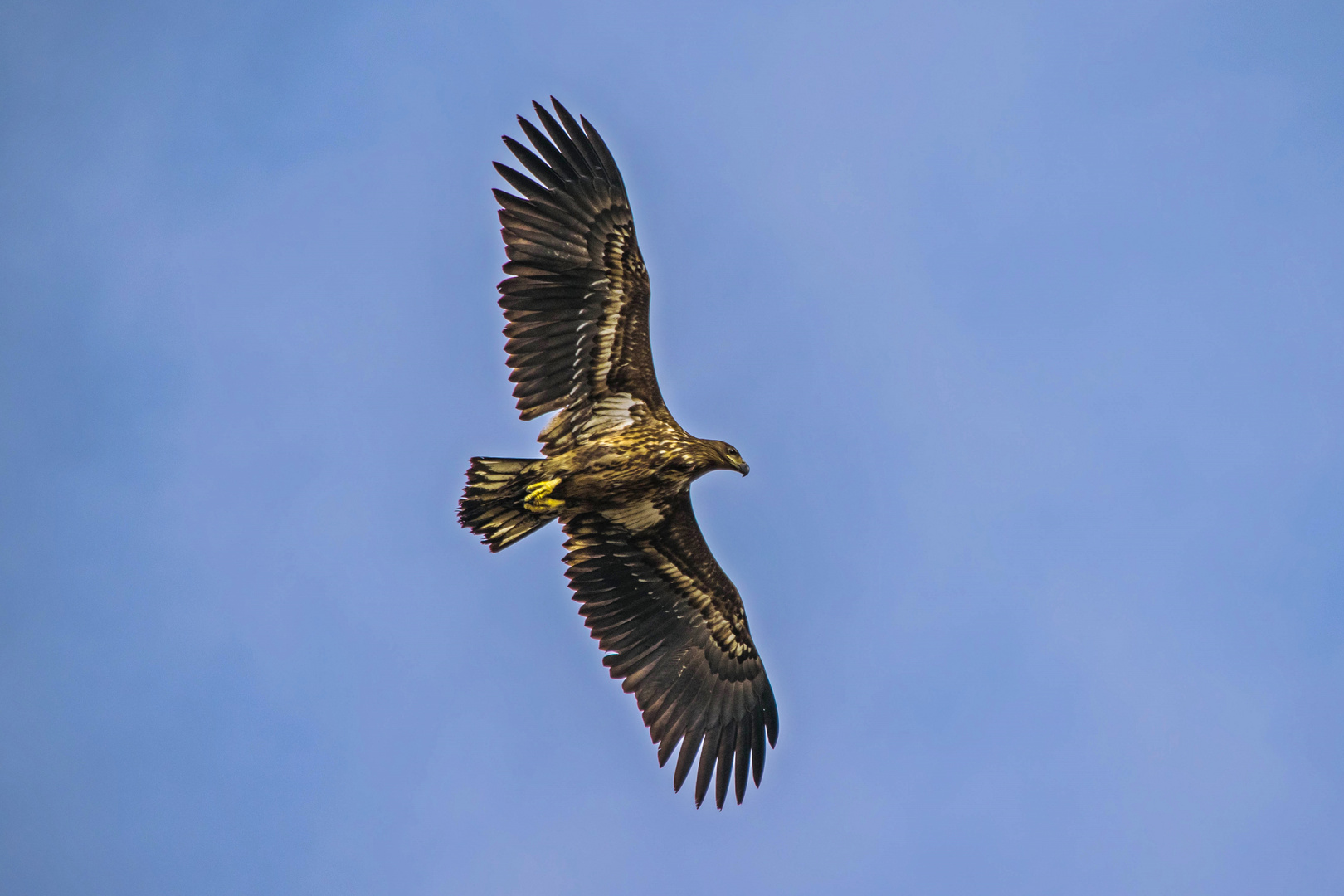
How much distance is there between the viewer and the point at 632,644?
1342 centimetres

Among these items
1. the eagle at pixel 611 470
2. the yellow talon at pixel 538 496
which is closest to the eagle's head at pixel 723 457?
the eagle at pixel 611 470

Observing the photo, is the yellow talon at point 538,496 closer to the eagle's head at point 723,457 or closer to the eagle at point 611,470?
the eagle at point 611,470

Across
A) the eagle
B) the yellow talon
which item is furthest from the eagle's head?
the yellow talon

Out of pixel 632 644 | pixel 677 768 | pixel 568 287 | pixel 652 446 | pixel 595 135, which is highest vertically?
pixel 595 135

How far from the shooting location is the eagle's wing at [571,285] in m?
12.2

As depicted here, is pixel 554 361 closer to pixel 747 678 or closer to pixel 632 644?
pixel 632 644

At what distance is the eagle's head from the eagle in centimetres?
2

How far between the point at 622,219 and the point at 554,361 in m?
1.49

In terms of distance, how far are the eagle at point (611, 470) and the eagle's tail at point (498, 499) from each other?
13 millimetres

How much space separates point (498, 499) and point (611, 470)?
1.11 m

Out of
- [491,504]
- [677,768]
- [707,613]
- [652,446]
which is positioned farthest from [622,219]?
[677,768]

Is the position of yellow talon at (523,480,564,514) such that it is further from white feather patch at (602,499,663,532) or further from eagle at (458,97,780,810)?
white feather patch at (602,499,663,532)

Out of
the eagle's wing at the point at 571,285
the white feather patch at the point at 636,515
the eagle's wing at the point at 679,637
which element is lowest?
the eagle's wing at the point at 679,637

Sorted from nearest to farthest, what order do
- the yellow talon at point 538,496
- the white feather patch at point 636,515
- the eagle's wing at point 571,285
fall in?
the eagle's wing at point 571,285 < the yellow talon at point 538,496 < the white feather patch at point 636,515
